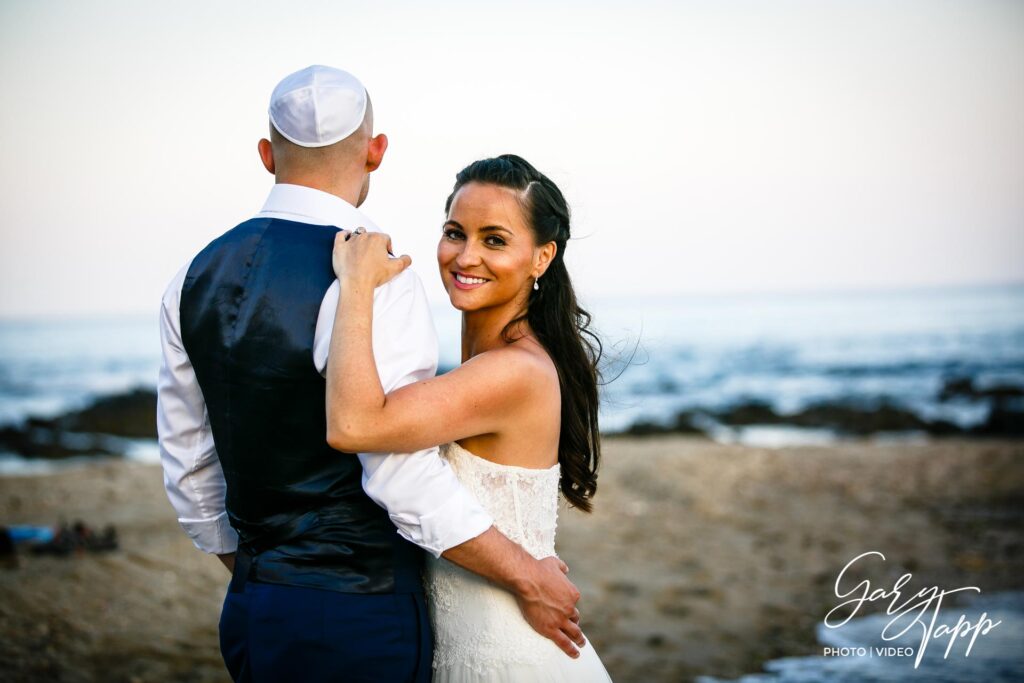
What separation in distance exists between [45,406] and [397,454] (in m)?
24.0

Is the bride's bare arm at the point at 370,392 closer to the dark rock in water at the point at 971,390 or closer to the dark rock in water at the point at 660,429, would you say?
the dark rock in water at the point at 660,429

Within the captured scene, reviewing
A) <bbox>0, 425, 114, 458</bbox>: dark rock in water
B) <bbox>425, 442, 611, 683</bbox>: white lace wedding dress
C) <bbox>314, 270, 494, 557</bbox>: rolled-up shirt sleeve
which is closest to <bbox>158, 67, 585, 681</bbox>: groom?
<bbox>314, 270, 494, 557</bbox>: rolled-up shirt sleeve

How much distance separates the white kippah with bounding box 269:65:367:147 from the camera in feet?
7.33

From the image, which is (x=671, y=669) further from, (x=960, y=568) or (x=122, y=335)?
(x=122, y=335)

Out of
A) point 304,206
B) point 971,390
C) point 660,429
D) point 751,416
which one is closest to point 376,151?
point 304,206

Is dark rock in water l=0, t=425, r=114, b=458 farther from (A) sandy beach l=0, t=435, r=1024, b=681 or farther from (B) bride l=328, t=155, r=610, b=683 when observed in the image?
(B) bride l=328, t=155, r=610, b=683

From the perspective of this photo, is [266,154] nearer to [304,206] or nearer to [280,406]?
[304,206]

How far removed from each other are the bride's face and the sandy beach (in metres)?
3.51

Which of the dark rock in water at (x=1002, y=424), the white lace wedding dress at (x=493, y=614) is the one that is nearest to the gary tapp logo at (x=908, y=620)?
the white lace wedding dress at (x=493, y=614)

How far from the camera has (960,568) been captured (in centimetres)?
736

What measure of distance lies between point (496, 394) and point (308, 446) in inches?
21.4

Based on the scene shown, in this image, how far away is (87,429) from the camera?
59.7ft

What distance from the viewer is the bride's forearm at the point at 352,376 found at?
6.56 ft

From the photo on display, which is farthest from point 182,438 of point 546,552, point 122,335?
point 122,335
